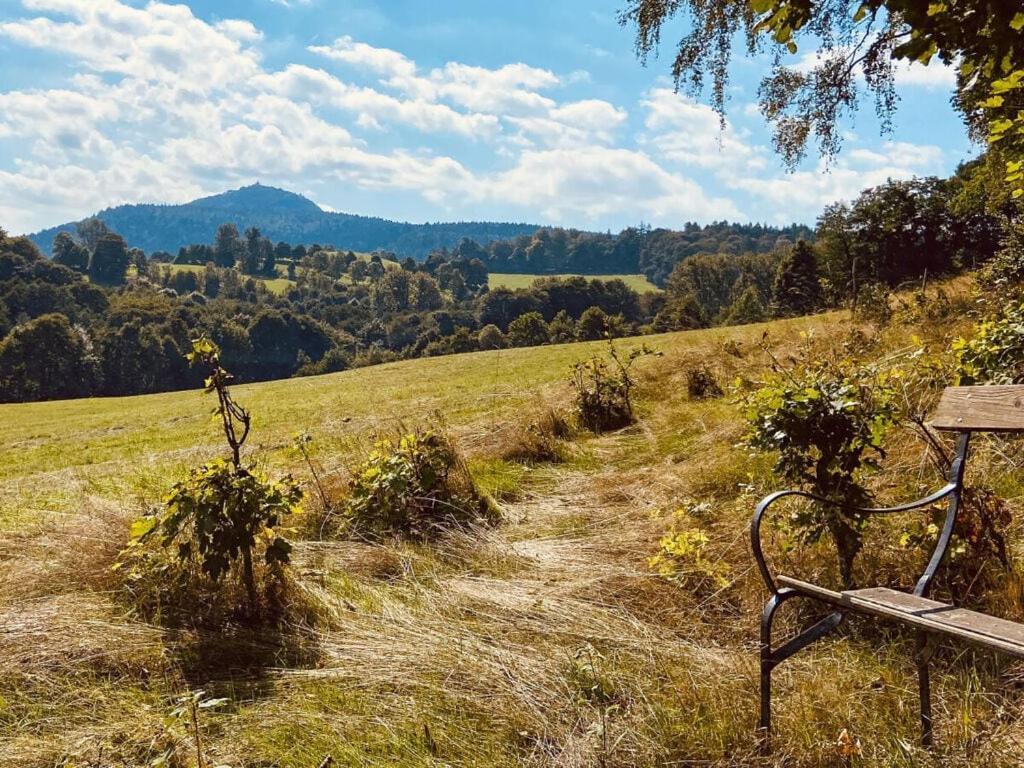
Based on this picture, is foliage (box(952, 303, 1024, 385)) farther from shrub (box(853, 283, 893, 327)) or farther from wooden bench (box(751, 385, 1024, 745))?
shrub (box(853, 283, 893, 327))

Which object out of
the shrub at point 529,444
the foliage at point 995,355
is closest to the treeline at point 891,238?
the shrub at point 529,444

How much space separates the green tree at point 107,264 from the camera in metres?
149

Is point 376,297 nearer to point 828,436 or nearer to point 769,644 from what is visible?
point 828,436

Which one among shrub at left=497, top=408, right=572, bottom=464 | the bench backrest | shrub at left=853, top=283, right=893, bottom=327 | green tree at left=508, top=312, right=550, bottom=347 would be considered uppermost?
shrub at left=853, top=283, right=893, bottom=327

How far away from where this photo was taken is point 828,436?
3494mm

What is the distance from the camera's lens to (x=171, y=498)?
13.2ft

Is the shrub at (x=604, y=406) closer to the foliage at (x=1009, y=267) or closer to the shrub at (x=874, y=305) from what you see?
the shrub at (x=874, y=305)

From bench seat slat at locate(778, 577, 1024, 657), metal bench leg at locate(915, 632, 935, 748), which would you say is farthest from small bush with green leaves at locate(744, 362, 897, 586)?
metal bench leg at locate(915, 632, 935, 748)

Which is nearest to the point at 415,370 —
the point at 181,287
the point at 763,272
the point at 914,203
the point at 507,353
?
the point at 507,353

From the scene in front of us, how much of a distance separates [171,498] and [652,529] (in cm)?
341

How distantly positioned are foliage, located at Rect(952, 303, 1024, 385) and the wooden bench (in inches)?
64.6

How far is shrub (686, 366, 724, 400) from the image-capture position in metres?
10.3

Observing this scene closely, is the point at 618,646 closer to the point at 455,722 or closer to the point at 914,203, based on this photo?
the point at 455,722

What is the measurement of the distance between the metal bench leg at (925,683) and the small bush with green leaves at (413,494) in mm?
3668
